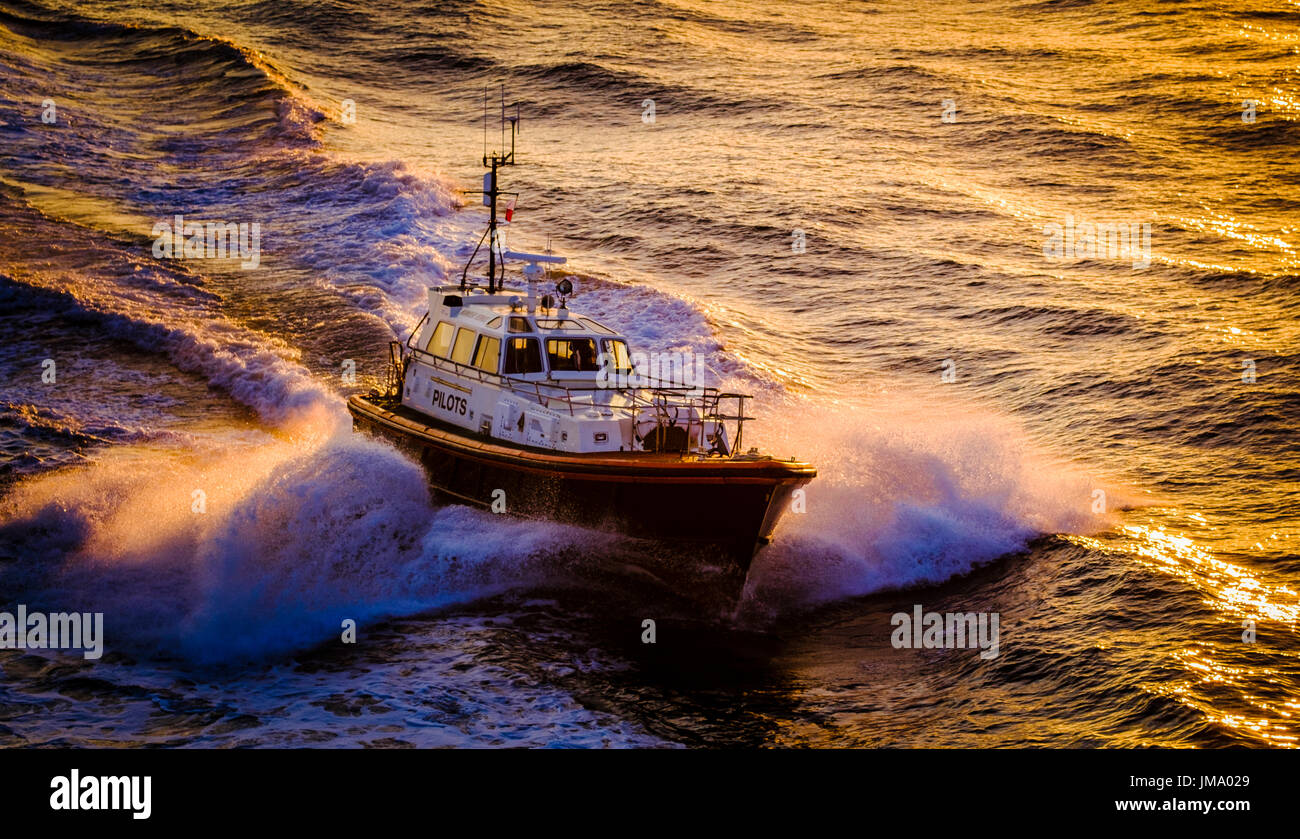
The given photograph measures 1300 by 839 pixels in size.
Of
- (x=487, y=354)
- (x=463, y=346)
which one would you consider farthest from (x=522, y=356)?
(x=463, y=346)

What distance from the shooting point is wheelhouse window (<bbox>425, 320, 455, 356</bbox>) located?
16922 mm

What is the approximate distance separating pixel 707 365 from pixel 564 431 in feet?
23.1

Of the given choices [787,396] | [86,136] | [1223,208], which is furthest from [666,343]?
[86,136]

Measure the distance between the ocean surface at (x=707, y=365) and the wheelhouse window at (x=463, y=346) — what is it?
167cm

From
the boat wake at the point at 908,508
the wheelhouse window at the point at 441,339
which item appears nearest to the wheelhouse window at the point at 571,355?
the wheelhouse window at the point at 441,339

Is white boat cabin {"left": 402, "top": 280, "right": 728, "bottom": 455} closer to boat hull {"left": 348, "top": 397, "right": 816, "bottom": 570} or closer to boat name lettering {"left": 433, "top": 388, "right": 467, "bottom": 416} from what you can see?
boat name lettering {"left": 433, "top": 388, "right": 467, "bottom": 416}

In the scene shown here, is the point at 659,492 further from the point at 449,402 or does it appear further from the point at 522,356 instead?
the point at 449,402

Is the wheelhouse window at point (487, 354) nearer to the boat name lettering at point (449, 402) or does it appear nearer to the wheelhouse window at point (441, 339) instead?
the boat name lettering at point (449, 402)

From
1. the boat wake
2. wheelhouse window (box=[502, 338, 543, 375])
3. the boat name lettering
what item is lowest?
the boat wake

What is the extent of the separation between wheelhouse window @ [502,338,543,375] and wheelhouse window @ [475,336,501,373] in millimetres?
181

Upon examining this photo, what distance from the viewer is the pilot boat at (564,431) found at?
1386 cm

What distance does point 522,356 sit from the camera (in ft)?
51.9

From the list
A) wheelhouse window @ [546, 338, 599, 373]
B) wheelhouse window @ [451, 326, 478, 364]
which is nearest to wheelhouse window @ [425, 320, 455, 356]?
wheelhouse window @ [451, 326, 478, 364]
